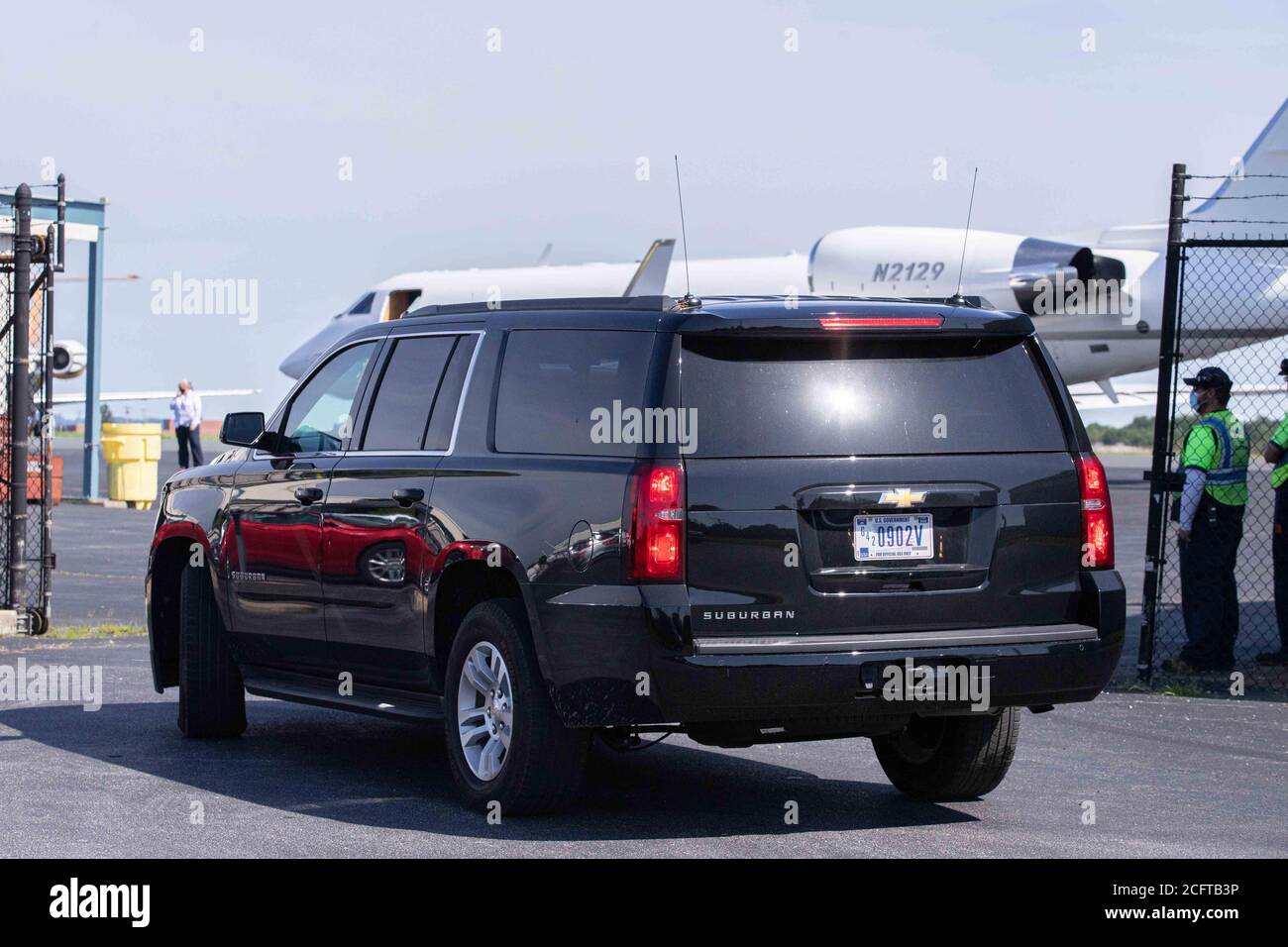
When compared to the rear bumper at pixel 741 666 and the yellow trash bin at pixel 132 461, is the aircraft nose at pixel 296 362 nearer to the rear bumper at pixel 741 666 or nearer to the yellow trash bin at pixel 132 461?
the yellow trash bin at pixel 132 461

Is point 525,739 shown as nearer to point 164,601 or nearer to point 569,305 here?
point 569,305

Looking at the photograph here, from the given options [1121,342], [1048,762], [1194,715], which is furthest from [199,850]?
[1121,342]

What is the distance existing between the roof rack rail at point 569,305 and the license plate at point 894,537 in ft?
3.61

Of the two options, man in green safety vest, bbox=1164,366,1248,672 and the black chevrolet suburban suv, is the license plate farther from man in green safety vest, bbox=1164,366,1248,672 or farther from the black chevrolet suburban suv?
man in green safety vest, bbox=1164,366,1248,672

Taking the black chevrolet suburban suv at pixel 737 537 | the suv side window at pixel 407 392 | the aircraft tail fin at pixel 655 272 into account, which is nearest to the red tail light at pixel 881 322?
the black chevrolet suburban suv at pixel 737 537

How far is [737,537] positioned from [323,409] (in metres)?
2.99

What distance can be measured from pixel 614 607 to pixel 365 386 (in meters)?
2.32

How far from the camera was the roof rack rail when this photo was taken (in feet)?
24.2

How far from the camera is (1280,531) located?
13023 mm

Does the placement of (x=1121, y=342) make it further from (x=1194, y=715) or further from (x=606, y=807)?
(x=606, y=807)

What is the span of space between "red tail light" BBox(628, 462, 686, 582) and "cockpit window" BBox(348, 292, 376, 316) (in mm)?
34069

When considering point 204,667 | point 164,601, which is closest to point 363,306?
point 164,601
